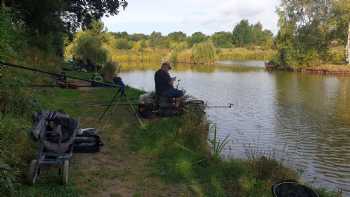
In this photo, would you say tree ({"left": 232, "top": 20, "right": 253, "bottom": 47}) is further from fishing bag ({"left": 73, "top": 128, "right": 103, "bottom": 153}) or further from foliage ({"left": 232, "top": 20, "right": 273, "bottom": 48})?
fishing bag ({"left": 73, "top": 128, "right": 103, "bottom": 153})

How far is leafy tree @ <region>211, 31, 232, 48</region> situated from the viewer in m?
110

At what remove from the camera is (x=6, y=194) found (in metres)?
4.14

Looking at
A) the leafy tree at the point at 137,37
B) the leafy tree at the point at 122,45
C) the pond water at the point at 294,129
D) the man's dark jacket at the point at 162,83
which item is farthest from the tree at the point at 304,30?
the leafy tree at the point at 137,37

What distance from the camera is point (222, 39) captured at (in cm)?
11675

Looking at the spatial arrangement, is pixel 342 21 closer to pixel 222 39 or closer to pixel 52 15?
pixel 52 15

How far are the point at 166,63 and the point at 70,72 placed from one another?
45.1ft

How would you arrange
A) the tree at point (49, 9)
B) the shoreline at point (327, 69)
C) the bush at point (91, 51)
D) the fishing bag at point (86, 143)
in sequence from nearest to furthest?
the fishing bag at point (86, 143)
the tree at point (49, 9)
the bush at point (91, 51)
the shoreline at point (327, 69)

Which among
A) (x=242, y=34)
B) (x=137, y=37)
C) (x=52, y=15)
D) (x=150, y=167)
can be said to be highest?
(x=242, y=34)

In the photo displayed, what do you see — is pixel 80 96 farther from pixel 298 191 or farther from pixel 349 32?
pixel 349 32

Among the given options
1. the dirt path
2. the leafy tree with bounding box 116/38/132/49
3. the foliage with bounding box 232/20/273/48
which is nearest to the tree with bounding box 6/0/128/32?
the dirt path

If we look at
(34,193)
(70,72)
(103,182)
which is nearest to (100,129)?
(103,182)

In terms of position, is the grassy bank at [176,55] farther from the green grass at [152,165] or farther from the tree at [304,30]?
the green grass at [152,165]

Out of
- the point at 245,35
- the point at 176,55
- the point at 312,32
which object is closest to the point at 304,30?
the point at 312,32

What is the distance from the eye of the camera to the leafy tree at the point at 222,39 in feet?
360
